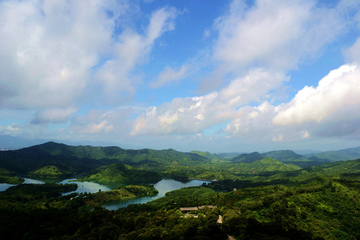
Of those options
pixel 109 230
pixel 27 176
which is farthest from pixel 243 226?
A: pixel 27 176

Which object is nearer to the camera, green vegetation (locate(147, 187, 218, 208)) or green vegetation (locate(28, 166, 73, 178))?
green vegetation (locate(147, 187, 218, 208))

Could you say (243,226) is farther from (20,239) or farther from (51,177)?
(51,177)

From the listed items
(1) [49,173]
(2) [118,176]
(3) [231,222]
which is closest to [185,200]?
(3) [231,222]

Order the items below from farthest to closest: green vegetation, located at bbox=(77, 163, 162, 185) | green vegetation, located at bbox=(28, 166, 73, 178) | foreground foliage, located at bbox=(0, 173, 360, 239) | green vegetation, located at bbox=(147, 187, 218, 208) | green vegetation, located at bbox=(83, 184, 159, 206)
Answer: green vegetation, located at bbox=(77, 163, 162, 185) < green vegetation, located at bbox=(28, 166, 73, 178) < green vegetation, located at bbox=(83, 184, 159, 206) < green vegetation, located at bbox=(147, 187, 218, 208) < foreground foliage, located at bbox=(0, 173, 360, 239)

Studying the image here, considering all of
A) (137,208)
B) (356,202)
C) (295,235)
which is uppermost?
(295,235)

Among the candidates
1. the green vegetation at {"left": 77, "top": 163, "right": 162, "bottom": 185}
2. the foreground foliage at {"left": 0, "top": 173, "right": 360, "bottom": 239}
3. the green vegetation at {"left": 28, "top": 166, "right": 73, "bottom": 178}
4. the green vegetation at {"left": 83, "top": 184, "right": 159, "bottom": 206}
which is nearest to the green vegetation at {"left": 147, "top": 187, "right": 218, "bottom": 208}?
the foreground foliage at {"left": 0, "top": 173, "right": 360, "bottom": 239}

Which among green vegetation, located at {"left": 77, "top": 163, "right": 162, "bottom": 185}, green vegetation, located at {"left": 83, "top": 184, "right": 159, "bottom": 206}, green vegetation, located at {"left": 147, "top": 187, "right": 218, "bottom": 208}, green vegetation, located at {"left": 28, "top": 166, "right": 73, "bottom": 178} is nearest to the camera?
green vegetation, located at {"left": 147, "top": 187, "right": 218, "bottom": 208}

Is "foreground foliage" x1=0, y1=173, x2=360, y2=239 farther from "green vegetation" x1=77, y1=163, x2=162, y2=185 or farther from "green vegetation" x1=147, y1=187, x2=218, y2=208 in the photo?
"green vegetation" x1=77, y1=163, x2=162, y2=185
